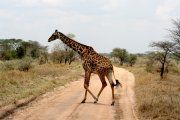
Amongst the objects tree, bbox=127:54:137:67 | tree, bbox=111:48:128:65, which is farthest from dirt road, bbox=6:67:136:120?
tree, bbox=111:48:128:65

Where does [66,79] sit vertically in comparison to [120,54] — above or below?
below

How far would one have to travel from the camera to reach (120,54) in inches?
4134

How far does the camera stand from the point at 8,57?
7331 cm

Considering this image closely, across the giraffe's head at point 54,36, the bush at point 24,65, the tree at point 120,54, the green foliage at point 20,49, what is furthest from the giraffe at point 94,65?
the tree at point 120,54

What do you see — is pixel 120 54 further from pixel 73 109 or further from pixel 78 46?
pixel 73 109

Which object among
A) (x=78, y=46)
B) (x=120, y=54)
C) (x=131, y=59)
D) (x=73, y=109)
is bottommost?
(x=73, y=109)

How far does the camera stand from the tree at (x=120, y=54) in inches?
4124

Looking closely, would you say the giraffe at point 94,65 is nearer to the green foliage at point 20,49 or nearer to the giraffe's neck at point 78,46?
the giraffe's neck at point 78,46

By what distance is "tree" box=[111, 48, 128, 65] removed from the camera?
104750mm

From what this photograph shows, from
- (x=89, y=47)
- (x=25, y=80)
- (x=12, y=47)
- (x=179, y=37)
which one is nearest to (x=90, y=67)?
(x=89, y=47)

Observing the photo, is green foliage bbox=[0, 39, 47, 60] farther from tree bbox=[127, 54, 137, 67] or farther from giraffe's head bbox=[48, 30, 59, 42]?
giraffe's head bbox=[48, 30, 59, 42]

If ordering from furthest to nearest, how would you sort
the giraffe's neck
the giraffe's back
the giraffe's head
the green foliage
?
the green foliage, the giraffe's head, the giraffe's neck, the giraffe's back

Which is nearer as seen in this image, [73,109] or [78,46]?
[73,109]

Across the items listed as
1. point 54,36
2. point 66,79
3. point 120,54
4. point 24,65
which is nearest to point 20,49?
point 120,54
